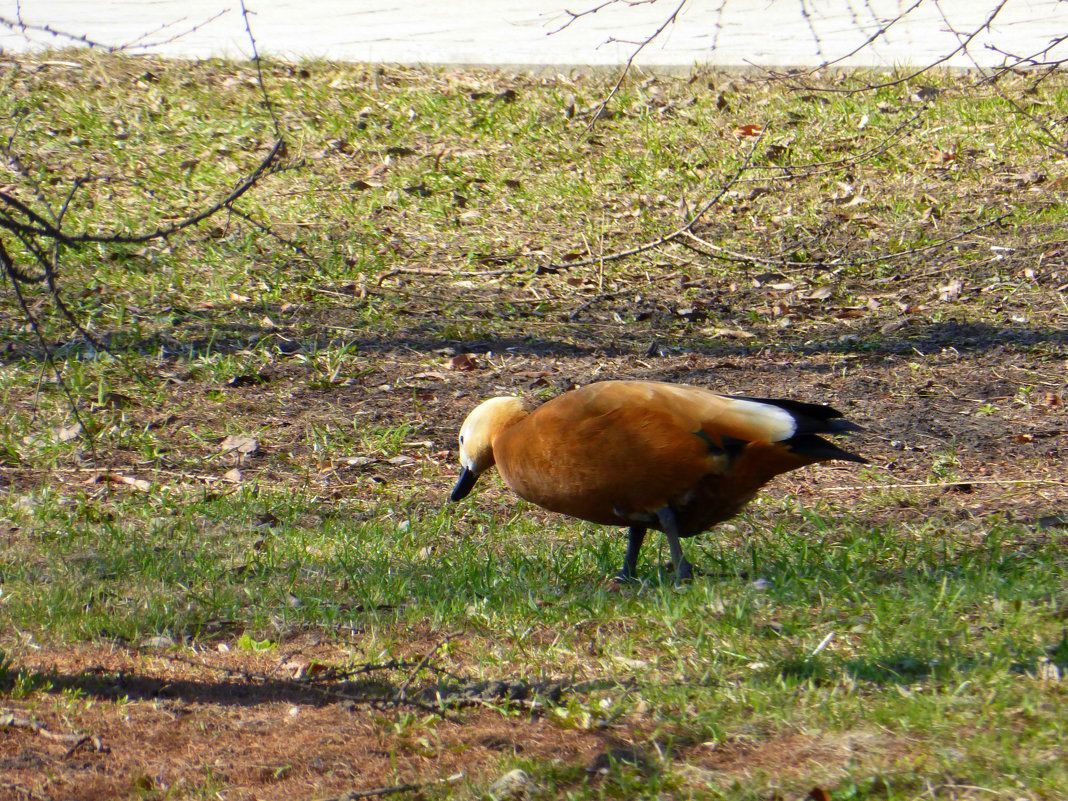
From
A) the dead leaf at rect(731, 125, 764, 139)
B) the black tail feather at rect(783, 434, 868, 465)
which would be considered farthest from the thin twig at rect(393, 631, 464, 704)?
the dead leaf at rect(731, 125, 764, 139)

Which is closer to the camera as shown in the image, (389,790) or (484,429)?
(389,790)

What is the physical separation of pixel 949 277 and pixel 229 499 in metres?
5.59

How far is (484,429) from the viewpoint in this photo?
16.2ft

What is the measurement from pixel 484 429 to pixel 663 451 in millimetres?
939

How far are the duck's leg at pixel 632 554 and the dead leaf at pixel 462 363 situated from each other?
3.14 m

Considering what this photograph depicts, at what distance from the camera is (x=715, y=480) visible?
14.1 feet

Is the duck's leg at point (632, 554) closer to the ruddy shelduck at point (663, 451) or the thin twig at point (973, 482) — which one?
the ruddy shelduck at point (663, 451)

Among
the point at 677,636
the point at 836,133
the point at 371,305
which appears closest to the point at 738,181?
the point at 836,133

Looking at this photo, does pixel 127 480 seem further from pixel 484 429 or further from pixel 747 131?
pixel 747 131

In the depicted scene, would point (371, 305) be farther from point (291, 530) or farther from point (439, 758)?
point (439, 758)

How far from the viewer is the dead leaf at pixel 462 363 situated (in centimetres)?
766

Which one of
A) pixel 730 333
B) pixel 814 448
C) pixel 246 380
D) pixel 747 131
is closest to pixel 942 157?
pixel 747 131

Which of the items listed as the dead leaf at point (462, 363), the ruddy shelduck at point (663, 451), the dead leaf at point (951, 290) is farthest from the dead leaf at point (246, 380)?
the dead leaf at point (951, 290)

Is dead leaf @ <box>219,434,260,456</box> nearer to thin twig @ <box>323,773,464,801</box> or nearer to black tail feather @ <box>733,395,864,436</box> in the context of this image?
black tail feather @ <box>733,395,864,436</box>
